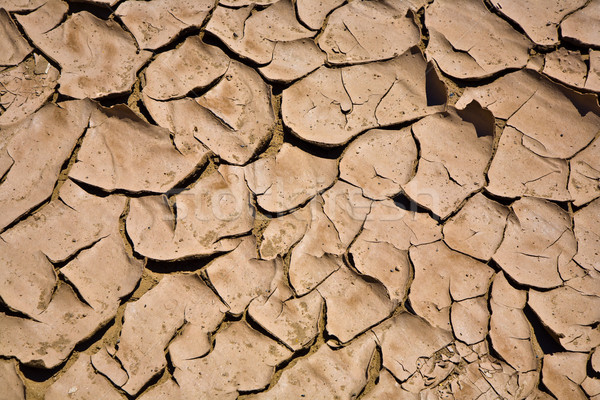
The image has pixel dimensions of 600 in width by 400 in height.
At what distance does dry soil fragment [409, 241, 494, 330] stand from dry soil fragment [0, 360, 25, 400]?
54.5 inches

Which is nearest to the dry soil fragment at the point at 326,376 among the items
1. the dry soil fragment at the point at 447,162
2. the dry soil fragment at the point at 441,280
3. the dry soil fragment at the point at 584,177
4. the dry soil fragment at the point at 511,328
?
the dry soil fragment at the point at 441,280

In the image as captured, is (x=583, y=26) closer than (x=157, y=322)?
No

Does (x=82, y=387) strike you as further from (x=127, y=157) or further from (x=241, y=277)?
(x=127, y=157)

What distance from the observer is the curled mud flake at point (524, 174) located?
1.70 metres

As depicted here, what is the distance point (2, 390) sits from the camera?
1.51m

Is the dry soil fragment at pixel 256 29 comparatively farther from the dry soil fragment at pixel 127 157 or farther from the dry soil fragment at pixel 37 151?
the dry soil fragment at pixel 37 151

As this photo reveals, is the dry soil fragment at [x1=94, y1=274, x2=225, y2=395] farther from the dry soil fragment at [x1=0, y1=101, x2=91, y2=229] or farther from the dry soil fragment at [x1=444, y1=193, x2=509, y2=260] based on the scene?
the dry soil fragment at [x1=444, y1=193, x2=509, y2=260]

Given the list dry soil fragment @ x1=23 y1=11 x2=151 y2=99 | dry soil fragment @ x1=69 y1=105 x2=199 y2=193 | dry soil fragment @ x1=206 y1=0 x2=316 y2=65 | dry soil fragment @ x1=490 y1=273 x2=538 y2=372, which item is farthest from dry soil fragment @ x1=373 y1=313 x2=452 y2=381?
dry soil fragment @ x1=23 y1=11 x2=151 y2=99

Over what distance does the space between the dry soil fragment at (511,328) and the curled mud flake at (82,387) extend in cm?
134

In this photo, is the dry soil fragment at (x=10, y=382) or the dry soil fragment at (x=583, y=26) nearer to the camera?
the dry soil fragment at (x=10, y=382)

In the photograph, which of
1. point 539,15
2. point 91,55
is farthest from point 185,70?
point 539,15

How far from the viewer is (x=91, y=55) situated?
168cm

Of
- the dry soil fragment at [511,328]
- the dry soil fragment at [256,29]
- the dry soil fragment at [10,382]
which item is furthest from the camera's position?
the dry soil fragment at [256,29]

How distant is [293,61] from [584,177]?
1.20m
